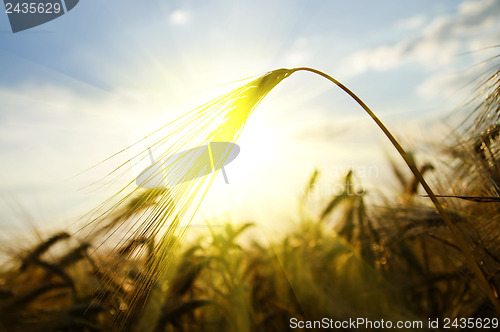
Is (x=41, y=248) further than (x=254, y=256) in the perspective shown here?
No

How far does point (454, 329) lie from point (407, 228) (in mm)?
515

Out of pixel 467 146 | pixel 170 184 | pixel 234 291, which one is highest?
pixel 170 184

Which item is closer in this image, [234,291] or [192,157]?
[192,157]

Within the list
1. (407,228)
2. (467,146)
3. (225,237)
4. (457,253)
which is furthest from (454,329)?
(225,237)

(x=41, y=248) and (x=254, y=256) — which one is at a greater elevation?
(x=41, y=248)

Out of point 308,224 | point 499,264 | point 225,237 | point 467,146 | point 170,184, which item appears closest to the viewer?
point 170,184

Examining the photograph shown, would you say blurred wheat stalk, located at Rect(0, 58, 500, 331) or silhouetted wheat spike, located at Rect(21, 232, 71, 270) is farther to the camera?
silhouetted wheat spike, located at Rect(21, 232, 71, 270)

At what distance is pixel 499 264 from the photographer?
1179mm

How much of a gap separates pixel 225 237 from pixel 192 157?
1322 millimetres

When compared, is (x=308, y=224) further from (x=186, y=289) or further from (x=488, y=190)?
(x=488, y=190)

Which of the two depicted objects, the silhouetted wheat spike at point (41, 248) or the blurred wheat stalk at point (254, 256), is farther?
the silhouetted wheat spike at point (41, 248)

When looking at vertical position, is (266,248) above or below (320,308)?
above

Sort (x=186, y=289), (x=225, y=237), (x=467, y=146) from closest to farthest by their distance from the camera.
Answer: (x=467, y=146)
(x=186, y=289)
(x=225, y=237)

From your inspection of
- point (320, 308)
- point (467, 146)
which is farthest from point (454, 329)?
point (467, 146)
